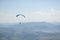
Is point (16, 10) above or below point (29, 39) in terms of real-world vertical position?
above

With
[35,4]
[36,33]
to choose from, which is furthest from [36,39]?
[35,4]

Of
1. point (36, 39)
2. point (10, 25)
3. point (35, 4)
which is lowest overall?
point (36, 39)

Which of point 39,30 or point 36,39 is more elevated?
point 39,30

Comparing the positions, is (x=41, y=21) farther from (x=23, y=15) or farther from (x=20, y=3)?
(x=20, y=3)

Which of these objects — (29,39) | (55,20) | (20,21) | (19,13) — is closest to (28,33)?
(29,39)

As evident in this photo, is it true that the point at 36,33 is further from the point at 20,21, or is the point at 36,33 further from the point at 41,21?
the point at 20,21

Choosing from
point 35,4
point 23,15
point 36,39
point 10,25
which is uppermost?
point 35,4
